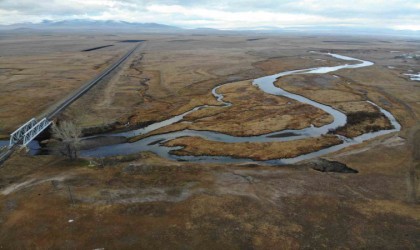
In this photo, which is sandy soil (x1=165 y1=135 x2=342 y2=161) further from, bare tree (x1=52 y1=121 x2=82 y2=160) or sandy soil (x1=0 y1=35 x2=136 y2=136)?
sandy soil (x1=0 y1=35 x2=136 y2=136)

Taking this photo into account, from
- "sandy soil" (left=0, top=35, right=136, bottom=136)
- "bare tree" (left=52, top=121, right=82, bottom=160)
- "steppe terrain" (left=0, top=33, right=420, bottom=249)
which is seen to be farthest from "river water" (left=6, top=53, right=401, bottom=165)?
"sandy soil" (left=0, top=35, right=136, bottom=136)

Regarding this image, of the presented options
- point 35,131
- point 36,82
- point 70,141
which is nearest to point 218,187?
point 70,141

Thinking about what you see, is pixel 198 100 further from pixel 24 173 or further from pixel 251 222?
pixel 251 222

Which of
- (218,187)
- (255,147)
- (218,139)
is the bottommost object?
(218,187)

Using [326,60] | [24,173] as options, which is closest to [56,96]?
[24,173]

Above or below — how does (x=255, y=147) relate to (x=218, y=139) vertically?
below

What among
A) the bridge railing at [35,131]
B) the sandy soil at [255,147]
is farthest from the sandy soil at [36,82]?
the sandy soil at [255,147]

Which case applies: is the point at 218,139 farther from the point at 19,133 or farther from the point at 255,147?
the point at 19,133

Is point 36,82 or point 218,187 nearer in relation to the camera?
point 218,187

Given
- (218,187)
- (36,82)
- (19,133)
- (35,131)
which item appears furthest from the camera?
(36,82)

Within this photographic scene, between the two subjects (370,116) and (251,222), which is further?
(370,116)

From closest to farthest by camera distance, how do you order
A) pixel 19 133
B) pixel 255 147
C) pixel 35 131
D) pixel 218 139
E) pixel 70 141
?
pixel 70 141 < pixel 255 147 < pixel 19 133 < pixel 35 131 < pixel 218 139
